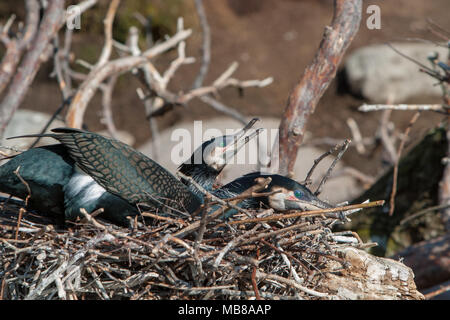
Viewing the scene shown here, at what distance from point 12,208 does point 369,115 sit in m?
8.95

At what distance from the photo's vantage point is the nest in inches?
88.2

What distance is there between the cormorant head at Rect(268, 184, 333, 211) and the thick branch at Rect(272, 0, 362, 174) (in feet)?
2.29

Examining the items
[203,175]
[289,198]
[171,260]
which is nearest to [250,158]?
[203,175]

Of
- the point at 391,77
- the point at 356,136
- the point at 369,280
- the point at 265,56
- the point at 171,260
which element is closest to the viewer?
the point at 171,260

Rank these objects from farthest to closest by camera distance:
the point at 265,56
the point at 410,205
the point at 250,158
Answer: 1. the point at 265,56
2. the point at 250,158
3. the point at 410,205

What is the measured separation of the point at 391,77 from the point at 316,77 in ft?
26.3

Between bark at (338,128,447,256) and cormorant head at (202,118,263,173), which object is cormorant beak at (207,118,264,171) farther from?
bark at (338,128,447,256)

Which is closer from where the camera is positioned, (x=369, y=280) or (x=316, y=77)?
(x=369, y=280)

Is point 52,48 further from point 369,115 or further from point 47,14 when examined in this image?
point 369,115

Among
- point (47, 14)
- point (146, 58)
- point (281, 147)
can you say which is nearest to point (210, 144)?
point (281, 147)

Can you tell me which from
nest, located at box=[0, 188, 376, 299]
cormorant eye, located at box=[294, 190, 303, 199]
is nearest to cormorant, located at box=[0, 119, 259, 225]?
nest, located at box=[0, 188, 376, 299]

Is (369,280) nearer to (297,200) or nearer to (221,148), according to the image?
(297,200)

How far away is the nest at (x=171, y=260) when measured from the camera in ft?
7.35

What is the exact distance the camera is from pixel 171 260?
7.44 feet
